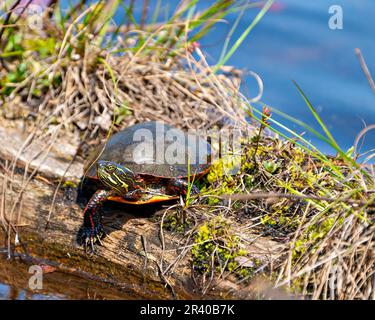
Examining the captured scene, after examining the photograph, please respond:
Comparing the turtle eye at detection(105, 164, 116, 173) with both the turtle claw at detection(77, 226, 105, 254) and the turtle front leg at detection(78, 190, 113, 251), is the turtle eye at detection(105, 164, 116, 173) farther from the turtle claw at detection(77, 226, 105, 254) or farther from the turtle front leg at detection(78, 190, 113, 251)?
the turtle claw at detection(77, 226, 105, 254)

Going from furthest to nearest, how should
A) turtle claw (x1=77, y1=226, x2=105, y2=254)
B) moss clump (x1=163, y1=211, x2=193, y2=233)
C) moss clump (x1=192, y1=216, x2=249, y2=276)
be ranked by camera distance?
turtle claw (x1=77, y1=226, x2=105, y2=254), moss clump (x1=163, y1=211, x2=193, y2=233), moss clump (x1=192, y1=216, x2=249, y2=276)

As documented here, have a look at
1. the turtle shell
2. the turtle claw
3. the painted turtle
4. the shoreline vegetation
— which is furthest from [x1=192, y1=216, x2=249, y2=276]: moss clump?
the turtle claw

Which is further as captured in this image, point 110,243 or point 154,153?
point 154,153

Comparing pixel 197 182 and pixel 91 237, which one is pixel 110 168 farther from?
pixel 197 182

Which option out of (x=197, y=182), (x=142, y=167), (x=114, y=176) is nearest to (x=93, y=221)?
(x=114, y=176)

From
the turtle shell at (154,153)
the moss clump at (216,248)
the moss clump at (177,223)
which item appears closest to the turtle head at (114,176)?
the turtle shell at (154,153)
